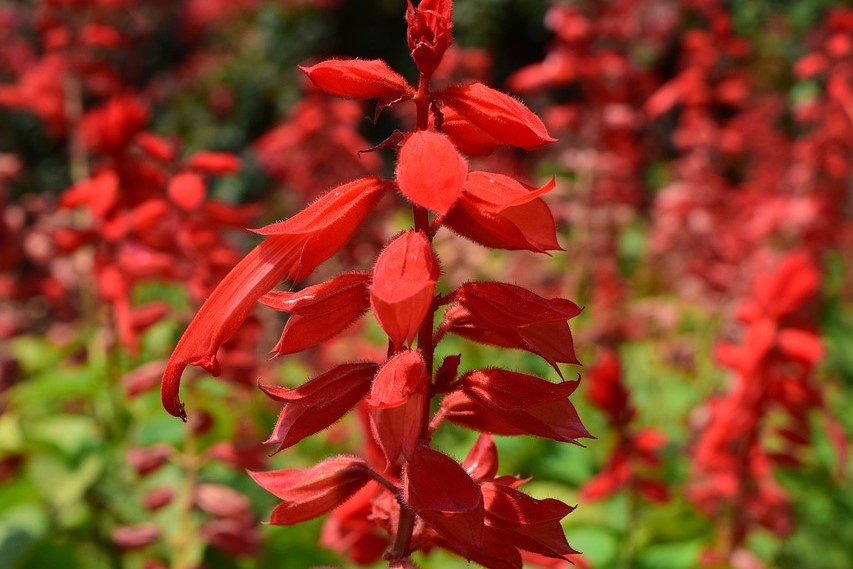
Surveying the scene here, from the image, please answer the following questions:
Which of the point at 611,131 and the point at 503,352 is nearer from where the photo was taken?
the point at 503,352

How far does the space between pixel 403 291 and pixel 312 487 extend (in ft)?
1.08

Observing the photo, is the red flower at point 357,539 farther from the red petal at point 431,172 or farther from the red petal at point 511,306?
the red petal at point 431,172

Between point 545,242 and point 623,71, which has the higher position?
point 545,242

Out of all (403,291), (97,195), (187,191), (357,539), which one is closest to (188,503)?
(357,539)

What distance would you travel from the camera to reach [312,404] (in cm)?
99

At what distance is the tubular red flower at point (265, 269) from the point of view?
0.89 m

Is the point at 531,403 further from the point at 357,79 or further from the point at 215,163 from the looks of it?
the point at 215,163

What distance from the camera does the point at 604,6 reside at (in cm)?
443

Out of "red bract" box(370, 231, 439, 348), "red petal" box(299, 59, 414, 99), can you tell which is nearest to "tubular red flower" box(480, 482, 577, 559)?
"red bract" box(370, 231, 439, 348)

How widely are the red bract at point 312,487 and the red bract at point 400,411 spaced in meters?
0.17

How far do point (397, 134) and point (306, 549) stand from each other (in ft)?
5.03

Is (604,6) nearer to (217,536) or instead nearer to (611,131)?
(611,131)

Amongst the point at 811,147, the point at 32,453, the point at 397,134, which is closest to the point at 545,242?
the point at 397,134

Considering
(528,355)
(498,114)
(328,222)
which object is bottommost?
(528,355)
